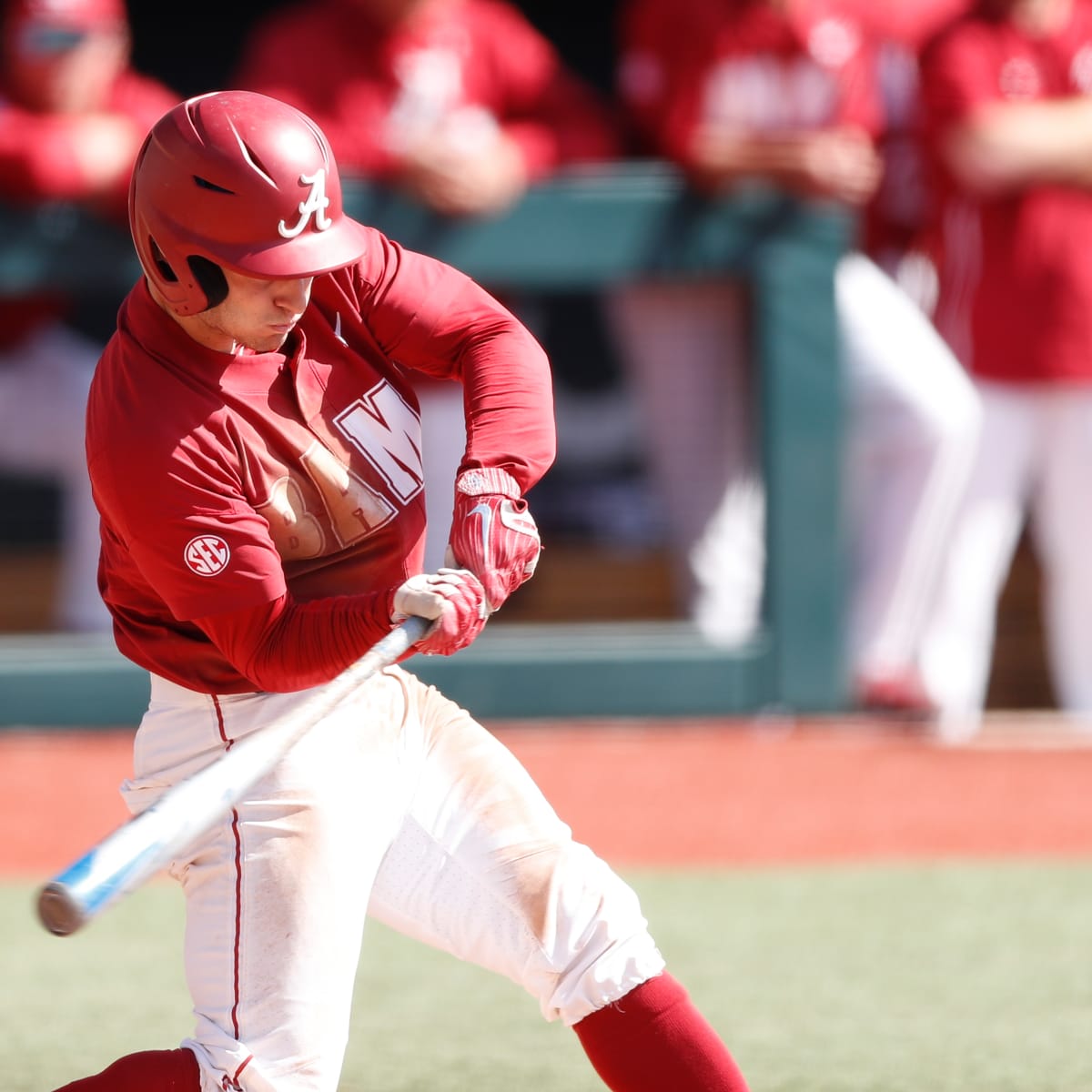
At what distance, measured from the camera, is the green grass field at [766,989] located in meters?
3.00

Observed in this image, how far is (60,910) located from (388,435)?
80cm

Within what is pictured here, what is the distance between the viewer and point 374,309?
244cm

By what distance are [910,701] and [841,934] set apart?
68.6 inches

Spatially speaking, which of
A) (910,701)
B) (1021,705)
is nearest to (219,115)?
(910,701)

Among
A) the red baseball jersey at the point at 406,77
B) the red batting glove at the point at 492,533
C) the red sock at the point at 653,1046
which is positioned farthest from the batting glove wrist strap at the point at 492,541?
the red baseball jersey at the point at 406,77

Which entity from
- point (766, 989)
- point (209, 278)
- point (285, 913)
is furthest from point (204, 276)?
point (766, 989)

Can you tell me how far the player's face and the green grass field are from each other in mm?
1294

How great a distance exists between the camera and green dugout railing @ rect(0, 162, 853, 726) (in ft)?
17.7

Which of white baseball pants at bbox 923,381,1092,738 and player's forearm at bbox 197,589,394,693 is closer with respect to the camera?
player's forearm at bbox 197,589,394,693

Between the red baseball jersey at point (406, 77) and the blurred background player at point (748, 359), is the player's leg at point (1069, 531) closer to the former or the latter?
the blurred background player at point (748, 359)

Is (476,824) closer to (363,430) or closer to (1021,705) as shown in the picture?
(363,430)

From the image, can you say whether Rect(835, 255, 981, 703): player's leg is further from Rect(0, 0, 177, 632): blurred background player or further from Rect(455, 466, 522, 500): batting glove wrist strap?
Rect(455, 466, 522, 500): batting glove wrist strap

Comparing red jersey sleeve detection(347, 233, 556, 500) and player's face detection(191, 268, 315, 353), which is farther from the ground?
player's face detection(191, 268, 315, 353)

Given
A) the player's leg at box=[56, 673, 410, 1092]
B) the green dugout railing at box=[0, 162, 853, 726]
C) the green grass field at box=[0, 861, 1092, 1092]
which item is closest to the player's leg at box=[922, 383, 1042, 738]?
the green dugout railing at box=[0, 162, 853, 726]
